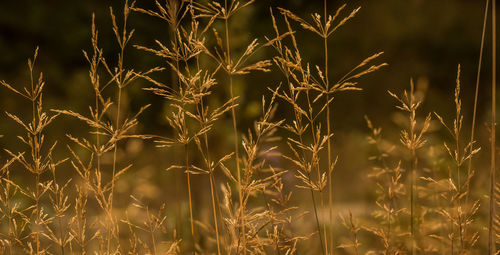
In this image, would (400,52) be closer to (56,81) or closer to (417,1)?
(417,1)

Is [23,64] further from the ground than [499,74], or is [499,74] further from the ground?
[23,64]

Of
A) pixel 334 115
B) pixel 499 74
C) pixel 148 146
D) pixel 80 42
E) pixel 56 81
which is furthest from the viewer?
pixel 499 74

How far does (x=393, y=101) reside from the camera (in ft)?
23.7

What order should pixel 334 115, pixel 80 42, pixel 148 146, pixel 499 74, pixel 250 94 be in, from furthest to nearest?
pixel 499 74 < pixel 148 146 < pixel 334 115 < pixel 250 94 < pixel 80 42

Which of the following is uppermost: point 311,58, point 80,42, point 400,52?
point 80,42

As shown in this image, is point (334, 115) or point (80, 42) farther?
point (334, 115)

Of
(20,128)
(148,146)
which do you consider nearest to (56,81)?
(20,128)

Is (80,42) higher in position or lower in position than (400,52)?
higher

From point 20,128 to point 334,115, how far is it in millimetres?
3509

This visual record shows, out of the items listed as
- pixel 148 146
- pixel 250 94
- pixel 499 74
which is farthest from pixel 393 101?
pixel 148 146

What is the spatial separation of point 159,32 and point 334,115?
235 centimetres

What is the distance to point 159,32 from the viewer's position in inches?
207

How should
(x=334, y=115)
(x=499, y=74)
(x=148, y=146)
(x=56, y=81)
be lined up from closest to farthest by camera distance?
(x=56, y=81) < (x=334, y=115) < (x=148, y=146) < (x=499, y=74)

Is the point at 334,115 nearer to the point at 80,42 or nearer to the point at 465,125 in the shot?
the point at 465,125
